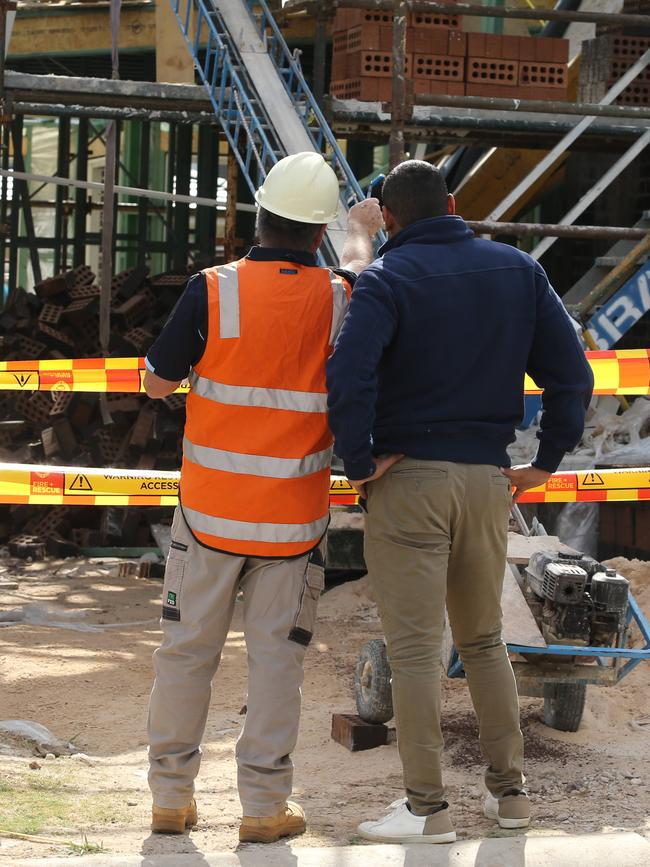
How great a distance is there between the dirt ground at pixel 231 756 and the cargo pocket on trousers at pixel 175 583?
0.68 meters

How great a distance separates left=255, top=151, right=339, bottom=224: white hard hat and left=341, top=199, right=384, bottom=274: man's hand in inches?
18.5

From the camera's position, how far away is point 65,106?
431 inches

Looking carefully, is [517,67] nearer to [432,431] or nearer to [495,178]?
[495,178]

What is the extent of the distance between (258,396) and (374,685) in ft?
5.84

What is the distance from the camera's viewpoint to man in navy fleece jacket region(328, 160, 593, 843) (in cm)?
354

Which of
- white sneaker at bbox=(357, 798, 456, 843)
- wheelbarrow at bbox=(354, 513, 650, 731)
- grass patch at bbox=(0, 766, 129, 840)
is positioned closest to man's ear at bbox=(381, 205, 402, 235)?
wheelbarrow at bbox=(354, 513, 650, 731)

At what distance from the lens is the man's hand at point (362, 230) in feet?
13.7

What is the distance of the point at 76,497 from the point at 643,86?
22.7 ft

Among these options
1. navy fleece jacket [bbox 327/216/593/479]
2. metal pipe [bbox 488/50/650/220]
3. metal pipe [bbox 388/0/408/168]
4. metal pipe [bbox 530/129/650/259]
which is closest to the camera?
navy fleece jacket [bbox 327/216/593/479]

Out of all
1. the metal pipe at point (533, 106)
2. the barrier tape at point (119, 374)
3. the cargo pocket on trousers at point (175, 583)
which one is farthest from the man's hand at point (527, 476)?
the metal pipe at point (533, 106)

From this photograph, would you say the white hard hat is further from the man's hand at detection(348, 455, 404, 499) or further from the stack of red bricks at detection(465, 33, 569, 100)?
the stack of red bricks at detection(465, 33, 569, 100)

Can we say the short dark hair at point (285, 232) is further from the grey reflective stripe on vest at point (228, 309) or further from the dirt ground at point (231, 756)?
the dirt ground at point (231, 756)

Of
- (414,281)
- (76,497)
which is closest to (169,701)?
(414,281)

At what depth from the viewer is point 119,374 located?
715 cm
